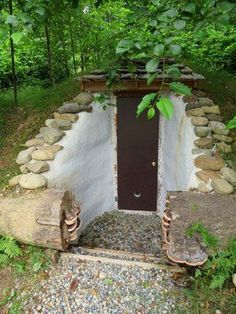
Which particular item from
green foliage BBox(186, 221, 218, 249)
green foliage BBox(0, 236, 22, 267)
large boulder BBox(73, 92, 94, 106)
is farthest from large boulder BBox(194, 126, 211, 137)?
green foliage BBox(0, 236, 22, 267)

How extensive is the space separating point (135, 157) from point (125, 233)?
133 centimetres

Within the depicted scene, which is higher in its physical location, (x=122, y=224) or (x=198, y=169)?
(x=198, y=169)

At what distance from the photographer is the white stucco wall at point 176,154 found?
3.95 metres

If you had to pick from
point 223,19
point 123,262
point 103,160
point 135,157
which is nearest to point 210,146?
point 135,157

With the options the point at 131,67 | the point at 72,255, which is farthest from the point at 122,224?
the point at 131,67

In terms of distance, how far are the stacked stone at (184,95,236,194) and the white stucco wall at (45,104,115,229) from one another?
1.47 m

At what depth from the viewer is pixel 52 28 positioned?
5457 mm

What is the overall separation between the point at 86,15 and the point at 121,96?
1936mm

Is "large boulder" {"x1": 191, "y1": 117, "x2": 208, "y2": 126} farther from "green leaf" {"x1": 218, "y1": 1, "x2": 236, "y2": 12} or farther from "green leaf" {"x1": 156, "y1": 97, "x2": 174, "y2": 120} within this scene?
"green leaf" {"x1": 156, "y1": 97, "x2": 174, "y2": 120}

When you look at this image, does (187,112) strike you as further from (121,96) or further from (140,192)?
(140,192)

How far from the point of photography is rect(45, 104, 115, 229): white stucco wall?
397 centimetres

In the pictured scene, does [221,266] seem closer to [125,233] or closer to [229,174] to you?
[229,174]

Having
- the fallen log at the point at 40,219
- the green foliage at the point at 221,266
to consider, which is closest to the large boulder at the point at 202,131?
the green foliage at the point at 221,266

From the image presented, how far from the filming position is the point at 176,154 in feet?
15.0
